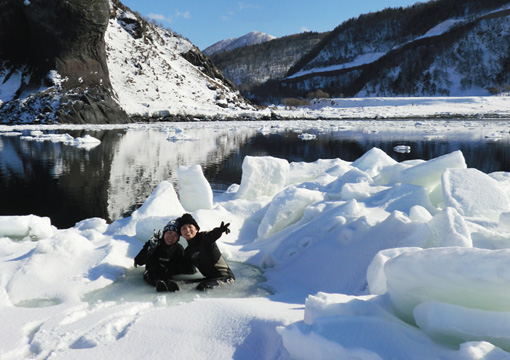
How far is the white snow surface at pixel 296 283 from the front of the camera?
2094mm

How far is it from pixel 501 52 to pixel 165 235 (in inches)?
3670

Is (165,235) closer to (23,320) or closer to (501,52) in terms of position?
(23,320)

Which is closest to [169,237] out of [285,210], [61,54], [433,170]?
[285,210]

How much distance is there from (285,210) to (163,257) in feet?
5.91

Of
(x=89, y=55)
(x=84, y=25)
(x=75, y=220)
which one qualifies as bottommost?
(x=75, y=220)

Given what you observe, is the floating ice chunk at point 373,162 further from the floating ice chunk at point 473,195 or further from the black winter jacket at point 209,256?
the black winter jacket at point 209,256

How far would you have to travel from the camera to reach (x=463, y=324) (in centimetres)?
201

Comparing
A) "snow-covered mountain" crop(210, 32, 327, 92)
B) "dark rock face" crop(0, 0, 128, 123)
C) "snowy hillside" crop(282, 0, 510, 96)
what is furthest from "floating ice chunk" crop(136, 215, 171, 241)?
"snow-covered mountain" crop(210, 32, 327, 92)

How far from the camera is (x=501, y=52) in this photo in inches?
3127

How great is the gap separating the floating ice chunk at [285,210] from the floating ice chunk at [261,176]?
195 centimetres

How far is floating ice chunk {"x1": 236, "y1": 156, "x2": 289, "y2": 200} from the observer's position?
7293 millimetres

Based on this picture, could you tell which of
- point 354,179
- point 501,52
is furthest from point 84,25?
point 501,52

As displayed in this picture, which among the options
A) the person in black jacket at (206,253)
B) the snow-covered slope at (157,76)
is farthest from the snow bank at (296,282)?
the snow-covered slope at (157,76)

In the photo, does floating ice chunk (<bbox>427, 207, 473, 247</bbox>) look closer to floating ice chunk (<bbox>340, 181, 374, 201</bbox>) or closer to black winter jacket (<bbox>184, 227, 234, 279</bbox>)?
black winter jacket (<bbox>184, 227, 234, 279</bbox>)
